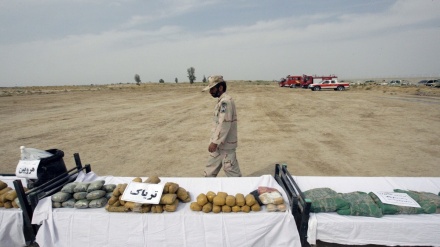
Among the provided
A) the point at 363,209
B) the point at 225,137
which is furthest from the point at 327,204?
the point at 225,137

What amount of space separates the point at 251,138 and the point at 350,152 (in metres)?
2.95

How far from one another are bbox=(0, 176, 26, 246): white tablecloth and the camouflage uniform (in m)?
2.24

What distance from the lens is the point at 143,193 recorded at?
91.5 inches

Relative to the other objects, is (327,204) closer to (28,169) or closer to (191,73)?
(28,169)

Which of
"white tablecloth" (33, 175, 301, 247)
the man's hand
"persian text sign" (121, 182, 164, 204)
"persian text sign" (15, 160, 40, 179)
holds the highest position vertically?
"persian text sign" (15, 160, 40, 179)

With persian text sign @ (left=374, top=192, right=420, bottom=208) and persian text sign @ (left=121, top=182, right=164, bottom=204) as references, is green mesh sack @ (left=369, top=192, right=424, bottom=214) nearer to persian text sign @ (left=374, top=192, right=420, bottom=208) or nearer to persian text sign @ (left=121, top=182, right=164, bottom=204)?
persian text sign @ (left=374, top=192, right=420, bottom=208)

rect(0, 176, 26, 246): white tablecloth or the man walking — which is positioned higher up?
the man walking

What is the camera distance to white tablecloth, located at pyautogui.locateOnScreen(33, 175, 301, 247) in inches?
86.6

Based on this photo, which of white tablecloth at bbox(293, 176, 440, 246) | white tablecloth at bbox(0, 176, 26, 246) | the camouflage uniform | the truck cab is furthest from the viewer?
the truck cab

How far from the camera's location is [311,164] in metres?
5.49

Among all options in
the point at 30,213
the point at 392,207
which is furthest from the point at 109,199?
the point at 392,207

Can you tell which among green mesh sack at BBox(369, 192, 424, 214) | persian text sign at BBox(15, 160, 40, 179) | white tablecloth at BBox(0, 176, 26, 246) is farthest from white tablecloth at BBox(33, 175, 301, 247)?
green mesh sack at BBox(369, 192, 424, 214)

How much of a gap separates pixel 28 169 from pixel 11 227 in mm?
615

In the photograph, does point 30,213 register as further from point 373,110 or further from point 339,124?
point 373,110
